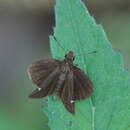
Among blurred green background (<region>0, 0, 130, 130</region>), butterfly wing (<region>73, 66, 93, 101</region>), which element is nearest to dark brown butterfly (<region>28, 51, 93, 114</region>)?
butterfly wing (<region>73, 66, 93, 101</region>)

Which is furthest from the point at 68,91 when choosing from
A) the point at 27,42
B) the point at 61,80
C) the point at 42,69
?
the point at 27,42

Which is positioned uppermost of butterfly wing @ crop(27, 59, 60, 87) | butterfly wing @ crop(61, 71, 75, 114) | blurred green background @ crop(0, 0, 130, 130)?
blurred green background @ crop(0, 0, 130, 130)

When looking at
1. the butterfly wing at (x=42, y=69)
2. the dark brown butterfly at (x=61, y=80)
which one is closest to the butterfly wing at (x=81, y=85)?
the dark brown butterfly at (x=61, y=80)

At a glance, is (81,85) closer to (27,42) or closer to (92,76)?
(92,76)

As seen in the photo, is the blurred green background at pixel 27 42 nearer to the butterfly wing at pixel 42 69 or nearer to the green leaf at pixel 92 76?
the butterfly wing at pixel 42 69

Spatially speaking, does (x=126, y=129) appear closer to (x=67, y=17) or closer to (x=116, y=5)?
(x=67, y=17)

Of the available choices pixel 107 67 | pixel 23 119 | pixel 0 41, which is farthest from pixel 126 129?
pixel 0 41

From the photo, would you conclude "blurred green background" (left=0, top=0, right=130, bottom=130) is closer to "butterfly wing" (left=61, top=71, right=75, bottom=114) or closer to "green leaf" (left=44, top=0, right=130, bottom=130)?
"butterfly wing" (left=61, top=71, right=75, bottom=114)
